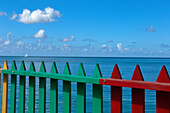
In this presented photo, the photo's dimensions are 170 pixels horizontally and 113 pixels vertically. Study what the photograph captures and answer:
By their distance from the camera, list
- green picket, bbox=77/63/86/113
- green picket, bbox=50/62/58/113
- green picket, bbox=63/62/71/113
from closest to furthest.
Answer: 1. green picket, bbox=77/63/86/113
2. green picket, bbox=63/62/71/113
3. green picket, bbox=50/62/58/113

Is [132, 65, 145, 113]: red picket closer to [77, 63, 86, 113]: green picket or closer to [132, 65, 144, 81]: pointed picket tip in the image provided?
[132, 65, 144, 81]: pointed picket tip

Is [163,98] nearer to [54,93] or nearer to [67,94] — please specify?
[67,94]

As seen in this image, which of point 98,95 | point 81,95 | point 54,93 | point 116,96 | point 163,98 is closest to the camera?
point 163,98

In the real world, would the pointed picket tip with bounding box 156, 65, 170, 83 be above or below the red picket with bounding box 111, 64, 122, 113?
above

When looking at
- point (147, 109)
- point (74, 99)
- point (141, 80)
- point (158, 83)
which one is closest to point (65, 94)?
point (141, 80)

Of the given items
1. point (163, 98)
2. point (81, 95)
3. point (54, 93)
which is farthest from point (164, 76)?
point (54, 93)

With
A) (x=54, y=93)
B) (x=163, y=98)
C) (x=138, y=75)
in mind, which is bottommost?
(x=54, y=93)

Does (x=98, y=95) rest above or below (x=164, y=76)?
below

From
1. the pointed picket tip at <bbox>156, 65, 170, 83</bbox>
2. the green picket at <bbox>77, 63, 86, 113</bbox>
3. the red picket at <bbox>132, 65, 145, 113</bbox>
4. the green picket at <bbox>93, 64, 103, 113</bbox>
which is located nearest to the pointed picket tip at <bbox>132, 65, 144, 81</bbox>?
the red picket at <bbox>132, 65, 145, 113</bbox>

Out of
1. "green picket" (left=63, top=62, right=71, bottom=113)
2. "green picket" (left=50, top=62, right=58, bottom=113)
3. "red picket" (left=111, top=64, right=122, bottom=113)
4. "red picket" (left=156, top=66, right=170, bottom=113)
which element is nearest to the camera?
"red picket" (left=156, top=66, right=170, bottom=113)

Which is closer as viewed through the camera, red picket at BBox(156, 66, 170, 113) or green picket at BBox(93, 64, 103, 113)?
red picket at BBox(156, 66, 170, 113)

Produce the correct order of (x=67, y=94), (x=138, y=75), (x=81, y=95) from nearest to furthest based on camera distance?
(x=138, y=75), (x=81, y=95), (x=67, y=94)

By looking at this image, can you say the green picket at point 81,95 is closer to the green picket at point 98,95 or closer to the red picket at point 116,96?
the green picket at point 98,95

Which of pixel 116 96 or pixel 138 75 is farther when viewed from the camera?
pixel 116 96
